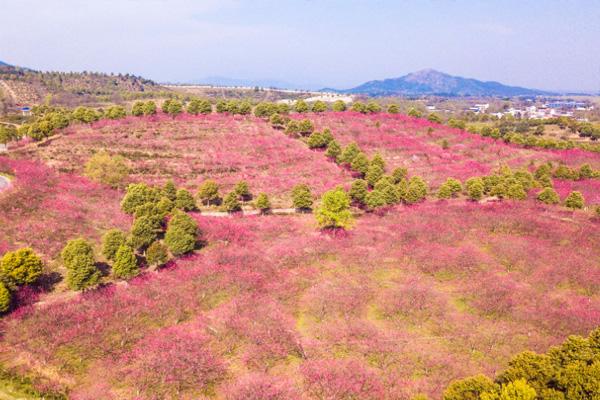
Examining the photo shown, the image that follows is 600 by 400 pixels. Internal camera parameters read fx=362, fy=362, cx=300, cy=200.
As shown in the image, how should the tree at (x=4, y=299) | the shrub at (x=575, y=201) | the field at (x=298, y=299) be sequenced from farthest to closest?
the shrub at (x=575, y=201)
the tree at (x=4, y=299)
the field at (x=298, y=299)

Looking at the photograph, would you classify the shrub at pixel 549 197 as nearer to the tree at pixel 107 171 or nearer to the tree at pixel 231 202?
the tree at pixel 231 202

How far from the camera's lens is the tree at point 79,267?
85.1 feet

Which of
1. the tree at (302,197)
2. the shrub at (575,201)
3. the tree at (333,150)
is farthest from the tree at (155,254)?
the shrub at (575,201)

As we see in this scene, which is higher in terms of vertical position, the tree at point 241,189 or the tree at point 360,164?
the tree at point 360,164

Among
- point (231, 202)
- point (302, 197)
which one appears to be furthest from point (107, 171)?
point (302, 197)

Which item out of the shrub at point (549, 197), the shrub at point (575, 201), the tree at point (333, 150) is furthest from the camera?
the tree at point (333, 150)

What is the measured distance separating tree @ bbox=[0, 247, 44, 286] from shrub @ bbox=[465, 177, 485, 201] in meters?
50.4

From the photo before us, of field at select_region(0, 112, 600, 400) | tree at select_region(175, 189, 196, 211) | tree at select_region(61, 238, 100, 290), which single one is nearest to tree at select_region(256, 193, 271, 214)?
field at select_region(0, 112, 600, 400)

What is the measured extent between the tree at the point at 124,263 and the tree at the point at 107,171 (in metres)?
23.9

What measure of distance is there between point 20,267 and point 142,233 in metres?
8.93

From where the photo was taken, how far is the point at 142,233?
3197 cm

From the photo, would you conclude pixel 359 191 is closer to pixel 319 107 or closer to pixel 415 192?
pixel 415 192

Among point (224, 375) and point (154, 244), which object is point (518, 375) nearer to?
point (224, 375)

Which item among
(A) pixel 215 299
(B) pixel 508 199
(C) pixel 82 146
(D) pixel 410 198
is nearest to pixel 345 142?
(D) pixel 410 198
